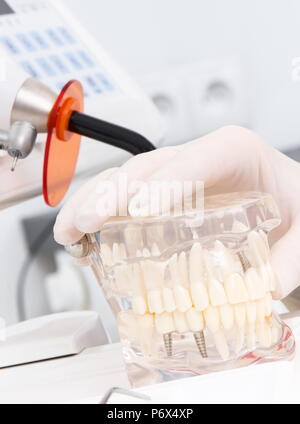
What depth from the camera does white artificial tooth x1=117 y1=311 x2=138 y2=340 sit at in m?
0.49

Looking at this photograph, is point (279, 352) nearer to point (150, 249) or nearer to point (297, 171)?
point (150, 249)

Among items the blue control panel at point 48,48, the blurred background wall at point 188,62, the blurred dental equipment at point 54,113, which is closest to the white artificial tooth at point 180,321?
the blurred dental equipment at point 54,113

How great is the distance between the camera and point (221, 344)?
1.57ft

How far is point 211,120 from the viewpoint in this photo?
1358 millimetres

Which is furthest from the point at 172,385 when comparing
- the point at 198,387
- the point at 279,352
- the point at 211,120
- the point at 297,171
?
the point at 211,120

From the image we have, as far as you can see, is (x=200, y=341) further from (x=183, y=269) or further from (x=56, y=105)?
(x=56, y=105)

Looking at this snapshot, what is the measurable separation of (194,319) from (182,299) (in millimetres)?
18

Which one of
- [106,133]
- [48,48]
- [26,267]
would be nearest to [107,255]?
[106,133]

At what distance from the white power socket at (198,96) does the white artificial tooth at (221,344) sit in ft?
2.92

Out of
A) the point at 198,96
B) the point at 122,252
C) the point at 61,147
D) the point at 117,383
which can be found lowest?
the point at 117,383

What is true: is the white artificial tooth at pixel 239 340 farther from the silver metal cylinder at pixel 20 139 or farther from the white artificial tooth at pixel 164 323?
the silver metal cylinder at pixel 20 139

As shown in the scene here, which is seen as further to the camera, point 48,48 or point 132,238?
point 48,48

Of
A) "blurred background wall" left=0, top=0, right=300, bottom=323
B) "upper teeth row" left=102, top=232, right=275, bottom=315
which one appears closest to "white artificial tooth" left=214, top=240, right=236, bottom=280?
"upper teeth row" left=102, top=232, right=275, bottom=315

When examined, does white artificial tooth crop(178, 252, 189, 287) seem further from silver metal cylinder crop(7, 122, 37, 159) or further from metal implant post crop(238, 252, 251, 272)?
silver metal cylinder crop(7, 122, 37, 159)
